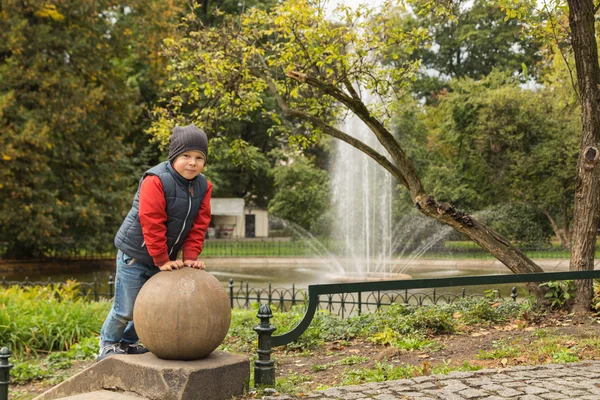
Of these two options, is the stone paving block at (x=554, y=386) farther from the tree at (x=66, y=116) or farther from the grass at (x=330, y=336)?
the tree at (x=66, y=116)

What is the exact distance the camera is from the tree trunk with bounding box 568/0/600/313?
8.02m

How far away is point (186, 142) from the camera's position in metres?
4.78

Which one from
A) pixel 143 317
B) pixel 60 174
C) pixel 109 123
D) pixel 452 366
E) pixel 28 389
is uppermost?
pixel 109 123

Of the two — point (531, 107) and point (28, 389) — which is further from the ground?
point (531, 107)

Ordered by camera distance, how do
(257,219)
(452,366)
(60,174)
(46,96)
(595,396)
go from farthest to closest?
1. (257,219)
2. (60,174)
3. (46,96)
4. (452,366)
5. (595,396)

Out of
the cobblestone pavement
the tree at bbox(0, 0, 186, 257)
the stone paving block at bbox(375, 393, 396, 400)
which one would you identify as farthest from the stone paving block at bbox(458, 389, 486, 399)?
the tree at bbox(0, 0, 186, 257)

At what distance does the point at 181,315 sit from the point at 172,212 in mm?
761

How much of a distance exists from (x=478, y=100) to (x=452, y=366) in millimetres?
21955

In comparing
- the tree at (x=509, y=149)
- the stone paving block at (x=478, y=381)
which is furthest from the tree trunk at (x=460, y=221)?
the tree at (x=509, y=149)

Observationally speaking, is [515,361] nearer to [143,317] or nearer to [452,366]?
[452,366]

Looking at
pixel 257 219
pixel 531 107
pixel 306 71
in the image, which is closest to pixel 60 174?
pixel 306 71

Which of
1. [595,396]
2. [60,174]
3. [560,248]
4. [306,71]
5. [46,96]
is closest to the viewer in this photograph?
[595,396]

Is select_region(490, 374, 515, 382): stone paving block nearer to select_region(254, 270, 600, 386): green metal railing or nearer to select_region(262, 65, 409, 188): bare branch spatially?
select_region(254, 270, 600, 386): green metal railing

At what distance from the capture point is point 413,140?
3078 cm
